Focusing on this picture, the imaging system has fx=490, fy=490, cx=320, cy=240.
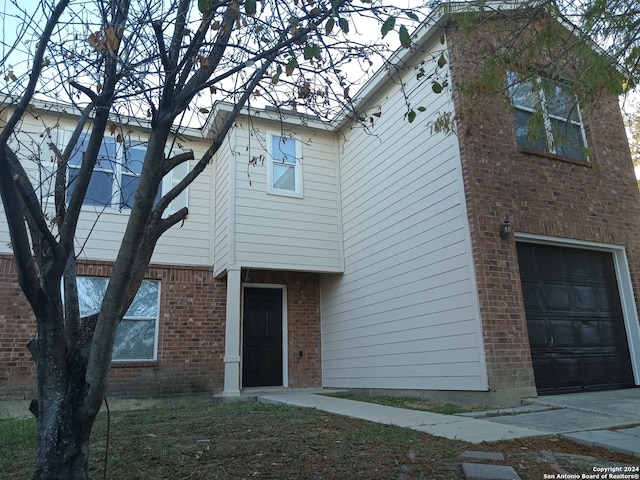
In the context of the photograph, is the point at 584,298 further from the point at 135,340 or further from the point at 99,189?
the point at 99,189

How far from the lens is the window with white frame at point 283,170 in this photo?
383 inches

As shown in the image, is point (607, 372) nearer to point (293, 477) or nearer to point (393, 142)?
point (393, 142)

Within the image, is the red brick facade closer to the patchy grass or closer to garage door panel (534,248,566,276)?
the patchy grass

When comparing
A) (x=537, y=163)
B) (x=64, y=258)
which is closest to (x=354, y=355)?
(x=537, y=163)

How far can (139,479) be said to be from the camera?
3.31 metres

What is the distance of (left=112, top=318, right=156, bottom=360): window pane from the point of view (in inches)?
349

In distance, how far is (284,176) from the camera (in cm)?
991

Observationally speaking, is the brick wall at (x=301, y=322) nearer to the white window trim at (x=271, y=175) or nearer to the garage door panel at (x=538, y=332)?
the white window trim at (x=271, y=175)

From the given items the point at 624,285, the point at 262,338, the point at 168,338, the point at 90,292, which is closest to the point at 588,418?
the point at 624,285

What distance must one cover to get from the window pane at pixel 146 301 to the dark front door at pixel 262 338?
1739mm

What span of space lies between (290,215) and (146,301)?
→ 3.17 m

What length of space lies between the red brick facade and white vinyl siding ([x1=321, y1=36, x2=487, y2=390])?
1.69 feet

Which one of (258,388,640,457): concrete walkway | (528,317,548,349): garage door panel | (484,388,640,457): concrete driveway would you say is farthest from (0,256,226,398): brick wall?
(484,388,640,457): concrete driveway

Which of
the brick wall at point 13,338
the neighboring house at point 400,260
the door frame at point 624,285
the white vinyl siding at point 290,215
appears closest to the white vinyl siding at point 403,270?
the neighboring house at point 400,260
